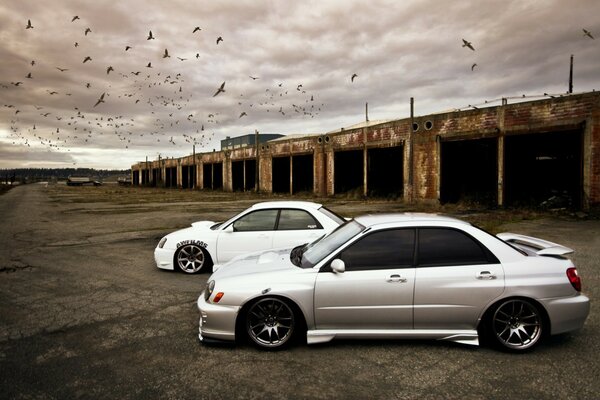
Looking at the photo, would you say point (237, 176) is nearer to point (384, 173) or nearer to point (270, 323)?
point (384, 173)

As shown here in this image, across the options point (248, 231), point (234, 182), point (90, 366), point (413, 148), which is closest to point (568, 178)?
point (413, 148)

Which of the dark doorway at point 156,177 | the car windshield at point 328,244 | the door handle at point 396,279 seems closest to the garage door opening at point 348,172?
the car windshield at point 328,244

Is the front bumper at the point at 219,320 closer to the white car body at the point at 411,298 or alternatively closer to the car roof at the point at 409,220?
the white car body at the point at 411,298

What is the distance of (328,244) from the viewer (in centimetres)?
449

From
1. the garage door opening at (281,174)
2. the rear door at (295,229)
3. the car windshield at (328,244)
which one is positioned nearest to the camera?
the car windshield at (328,244)

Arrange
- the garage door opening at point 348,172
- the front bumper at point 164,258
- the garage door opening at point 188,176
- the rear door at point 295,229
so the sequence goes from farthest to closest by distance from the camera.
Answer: the garage door opening at point 188,176
the garage door opening at point 348,172
the front bumper at point 164,258
the rear door at point 295,229

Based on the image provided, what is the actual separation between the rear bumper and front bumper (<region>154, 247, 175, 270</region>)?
19.1ft

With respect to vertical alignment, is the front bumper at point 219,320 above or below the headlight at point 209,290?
below

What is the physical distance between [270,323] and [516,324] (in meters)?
2.49

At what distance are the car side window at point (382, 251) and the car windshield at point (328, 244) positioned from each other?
0.17 metres

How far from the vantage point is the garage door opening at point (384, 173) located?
25.0 metres

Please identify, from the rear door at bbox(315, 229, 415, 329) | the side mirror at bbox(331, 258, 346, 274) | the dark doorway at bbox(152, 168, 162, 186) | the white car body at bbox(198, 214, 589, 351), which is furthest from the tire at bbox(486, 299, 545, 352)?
the dark doorway at bbox(152, 168, 162, 186)

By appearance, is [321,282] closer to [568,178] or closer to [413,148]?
[413,148]

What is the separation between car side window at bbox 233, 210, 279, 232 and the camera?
22.1 feet
